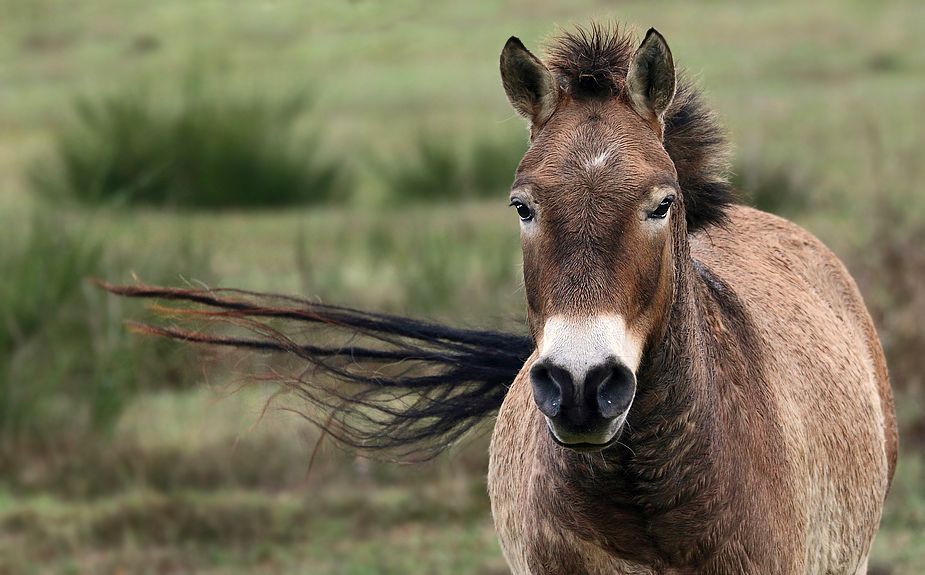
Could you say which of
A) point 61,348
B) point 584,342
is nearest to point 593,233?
point 584,342

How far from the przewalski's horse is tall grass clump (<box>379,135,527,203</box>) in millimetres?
11709

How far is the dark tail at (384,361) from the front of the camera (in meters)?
5.39

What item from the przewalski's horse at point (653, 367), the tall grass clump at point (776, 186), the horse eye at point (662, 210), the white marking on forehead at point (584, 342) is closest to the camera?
the white marking on forehead at point (584, 342)

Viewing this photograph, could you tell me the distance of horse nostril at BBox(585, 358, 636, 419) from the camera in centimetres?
331

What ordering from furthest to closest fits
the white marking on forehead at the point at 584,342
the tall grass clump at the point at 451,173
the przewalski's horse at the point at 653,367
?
1. the tall grass clump at the point at 451,173
2. the przewalski's horse at the point at 653,367
3. the white marking on forehead at the point at 584,342

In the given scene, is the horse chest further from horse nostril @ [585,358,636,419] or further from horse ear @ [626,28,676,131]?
horse ear @ [626,28,676,131]

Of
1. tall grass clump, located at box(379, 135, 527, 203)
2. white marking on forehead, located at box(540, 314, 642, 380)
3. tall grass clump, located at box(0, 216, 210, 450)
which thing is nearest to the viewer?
white marking on forehead, located at box(540, 314, 642, 380)

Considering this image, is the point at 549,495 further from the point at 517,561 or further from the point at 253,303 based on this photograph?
the point at 253,303

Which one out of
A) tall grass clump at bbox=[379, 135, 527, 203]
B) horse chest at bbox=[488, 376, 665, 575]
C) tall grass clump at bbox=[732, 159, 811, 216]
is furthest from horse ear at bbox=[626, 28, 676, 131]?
tall grass clump at bbox=[379, 135, 527, 203]

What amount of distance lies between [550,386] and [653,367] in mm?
573

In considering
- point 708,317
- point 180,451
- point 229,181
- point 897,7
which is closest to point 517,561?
point 708,317

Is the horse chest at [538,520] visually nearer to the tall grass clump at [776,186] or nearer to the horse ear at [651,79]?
the horse ear at [651,79]

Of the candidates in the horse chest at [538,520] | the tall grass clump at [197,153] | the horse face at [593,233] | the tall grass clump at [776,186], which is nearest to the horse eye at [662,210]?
the horse face at [593,233]

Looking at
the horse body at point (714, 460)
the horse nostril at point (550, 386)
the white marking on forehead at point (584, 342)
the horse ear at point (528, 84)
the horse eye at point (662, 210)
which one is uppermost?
the horse ear at point (528, 84)
